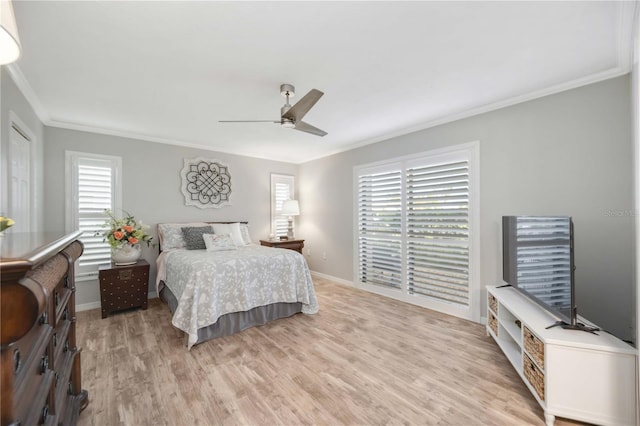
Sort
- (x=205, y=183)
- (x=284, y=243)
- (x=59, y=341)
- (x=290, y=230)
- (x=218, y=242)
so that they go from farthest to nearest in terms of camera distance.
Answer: (x=290, y=230)
(x=284, y=243)
(x=205, y=183)
(x=218, y=242)
(x=59, y=341)

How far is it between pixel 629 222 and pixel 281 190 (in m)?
4.90

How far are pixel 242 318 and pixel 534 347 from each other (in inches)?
103

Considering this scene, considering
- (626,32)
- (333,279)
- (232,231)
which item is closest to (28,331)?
(626,32)

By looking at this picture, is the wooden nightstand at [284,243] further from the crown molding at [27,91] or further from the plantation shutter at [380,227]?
the crown molding at [27,91]

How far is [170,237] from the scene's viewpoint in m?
3.92

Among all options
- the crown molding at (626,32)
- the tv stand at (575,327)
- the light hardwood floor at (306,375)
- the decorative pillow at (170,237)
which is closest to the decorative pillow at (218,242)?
the decorative pillow at (170,237)

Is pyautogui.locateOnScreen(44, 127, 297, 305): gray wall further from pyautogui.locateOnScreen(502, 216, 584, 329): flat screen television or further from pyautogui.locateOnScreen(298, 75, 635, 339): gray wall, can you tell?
pyautogui.locateOnScreen(502, 216, 584, 329): flat screen television

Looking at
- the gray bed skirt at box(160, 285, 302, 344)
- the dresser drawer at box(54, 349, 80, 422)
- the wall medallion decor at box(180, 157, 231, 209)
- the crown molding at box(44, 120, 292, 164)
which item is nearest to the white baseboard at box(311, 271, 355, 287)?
the gray bed skirt at box(160, 285, 302, 344)

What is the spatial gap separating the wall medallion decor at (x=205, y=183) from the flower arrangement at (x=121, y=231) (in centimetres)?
91

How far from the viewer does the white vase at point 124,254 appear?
3506mm

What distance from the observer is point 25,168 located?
8.92 feet

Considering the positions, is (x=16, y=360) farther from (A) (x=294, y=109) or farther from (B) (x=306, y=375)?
(A) (x=294, y=109)

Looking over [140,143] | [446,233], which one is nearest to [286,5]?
[446,233]

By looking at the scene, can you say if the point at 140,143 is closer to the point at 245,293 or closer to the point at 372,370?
the point at 245,293
